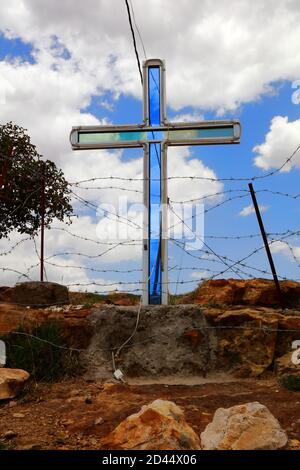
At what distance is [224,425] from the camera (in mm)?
3951

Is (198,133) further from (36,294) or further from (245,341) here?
(36,294)

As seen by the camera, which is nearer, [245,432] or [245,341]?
[245,432]

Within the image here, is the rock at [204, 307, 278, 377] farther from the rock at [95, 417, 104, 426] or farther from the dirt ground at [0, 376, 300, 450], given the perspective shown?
the rock at [95, 417, 104, 426]

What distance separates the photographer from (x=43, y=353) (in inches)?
255

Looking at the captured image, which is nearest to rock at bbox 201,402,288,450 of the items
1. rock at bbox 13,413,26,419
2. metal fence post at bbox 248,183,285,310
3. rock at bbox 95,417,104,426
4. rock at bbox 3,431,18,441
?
rock at bbox 95,417,104,426

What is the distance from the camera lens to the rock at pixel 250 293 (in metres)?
7.83

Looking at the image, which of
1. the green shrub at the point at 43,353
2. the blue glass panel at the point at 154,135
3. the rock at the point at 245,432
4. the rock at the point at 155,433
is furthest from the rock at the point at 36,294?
the rock at the point at 245,432

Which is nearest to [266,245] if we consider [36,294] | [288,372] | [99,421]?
[288,372]

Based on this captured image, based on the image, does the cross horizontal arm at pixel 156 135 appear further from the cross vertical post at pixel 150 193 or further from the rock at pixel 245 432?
the rock at pixel 245 432

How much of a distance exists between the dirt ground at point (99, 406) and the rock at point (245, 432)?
34 cm

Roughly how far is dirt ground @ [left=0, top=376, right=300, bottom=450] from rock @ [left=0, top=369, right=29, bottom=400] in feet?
0.30

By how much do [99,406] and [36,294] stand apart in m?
2.84
